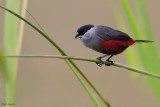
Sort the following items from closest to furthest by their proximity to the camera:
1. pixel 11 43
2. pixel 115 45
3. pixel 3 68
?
pixel 3 68 < pixel 11 43 < pixel 115 45

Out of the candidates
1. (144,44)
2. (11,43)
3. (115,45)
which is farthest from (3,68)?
(115,45)

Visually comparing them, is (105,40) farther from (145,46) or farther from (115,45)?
(145,46)

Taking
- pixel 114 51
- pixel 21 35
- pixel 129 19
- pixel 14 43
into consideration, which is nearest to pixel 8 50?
pixel 14 43

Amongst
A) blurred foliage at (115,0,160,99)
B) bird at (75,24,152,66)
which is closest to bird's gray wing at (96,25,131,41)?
bird at (75,24,152,66)

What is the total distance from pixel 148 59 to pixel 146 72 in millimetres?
67

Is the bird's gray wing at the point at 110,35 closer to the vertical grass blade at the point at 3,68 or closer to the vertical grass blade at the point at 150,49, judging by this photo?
the vertical grass blade at the point at 150,49

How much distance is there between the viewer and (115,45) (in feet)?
3.62

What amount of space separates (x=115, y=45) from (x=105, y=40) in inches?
1.9

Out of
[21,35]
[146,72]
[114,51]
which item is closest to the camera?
[146,72]

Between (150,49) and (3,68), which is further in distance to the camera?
(150,49)

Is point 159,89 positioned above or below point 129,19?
below

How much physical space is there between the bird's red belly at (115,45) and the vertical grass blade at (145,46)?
1.25 feet

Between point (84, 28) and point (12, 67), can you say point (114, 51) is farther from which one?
point (12, 67)

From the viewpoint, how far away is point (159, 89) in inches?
25.6
